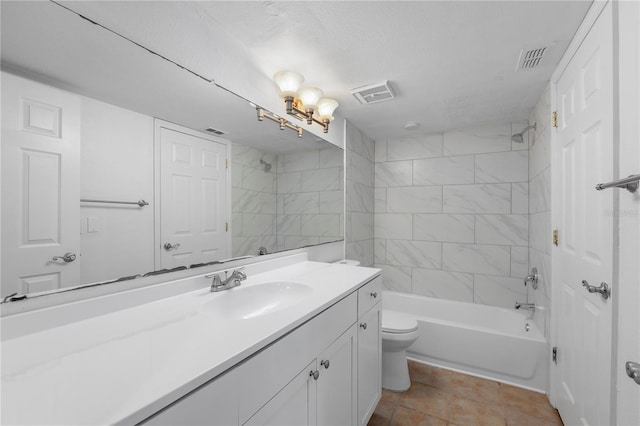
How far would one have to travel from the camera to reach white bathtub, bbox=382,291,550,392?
77.9 inches

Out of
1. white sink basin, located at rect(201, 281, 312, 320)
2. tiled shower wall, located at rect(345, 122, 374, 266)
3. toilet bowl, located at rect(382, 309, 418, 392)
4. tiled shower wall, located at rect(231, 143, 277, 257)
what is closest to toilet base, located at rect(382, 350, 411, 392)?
toilet bowl, located at rect(382, 309, 418, 392)

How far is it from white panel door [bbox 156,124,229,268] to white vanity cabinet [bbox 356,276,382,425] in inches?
31.7

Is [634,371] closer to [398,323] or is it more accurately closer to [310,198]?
[398,323]

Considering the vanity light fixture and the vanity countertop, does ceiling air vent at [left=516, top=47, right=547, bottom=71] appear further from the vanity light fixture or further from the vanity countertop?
the vanity countertop

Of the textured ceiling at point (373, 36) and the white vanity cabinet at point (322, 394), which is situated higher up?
the textured ceiling at point (373, 36)

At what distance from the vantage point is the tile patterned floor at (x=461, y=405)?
1.69 m

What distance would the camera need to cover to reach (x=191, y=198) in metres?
1.25

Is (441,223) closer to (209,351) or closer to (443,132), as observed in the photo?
(443,132)

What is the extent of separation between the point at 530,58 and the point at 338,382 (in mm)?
2075

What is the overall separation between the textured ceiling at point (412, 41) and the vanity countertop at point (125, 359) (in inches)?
51.5

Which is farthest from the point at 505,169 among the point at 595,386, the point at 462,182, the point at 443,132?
the point at 595,386

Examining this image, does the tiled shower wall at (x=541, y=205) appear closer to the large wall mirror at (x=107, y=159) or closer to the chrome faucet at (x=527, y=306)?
the chrome faucet at (x=527, y=306)

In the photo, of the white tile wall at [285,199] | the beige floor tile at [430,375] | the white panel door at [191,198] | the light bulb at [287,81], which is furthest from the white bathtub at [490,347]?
the light bulb at [287,81]

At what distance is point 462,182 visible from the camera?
9.18ft
